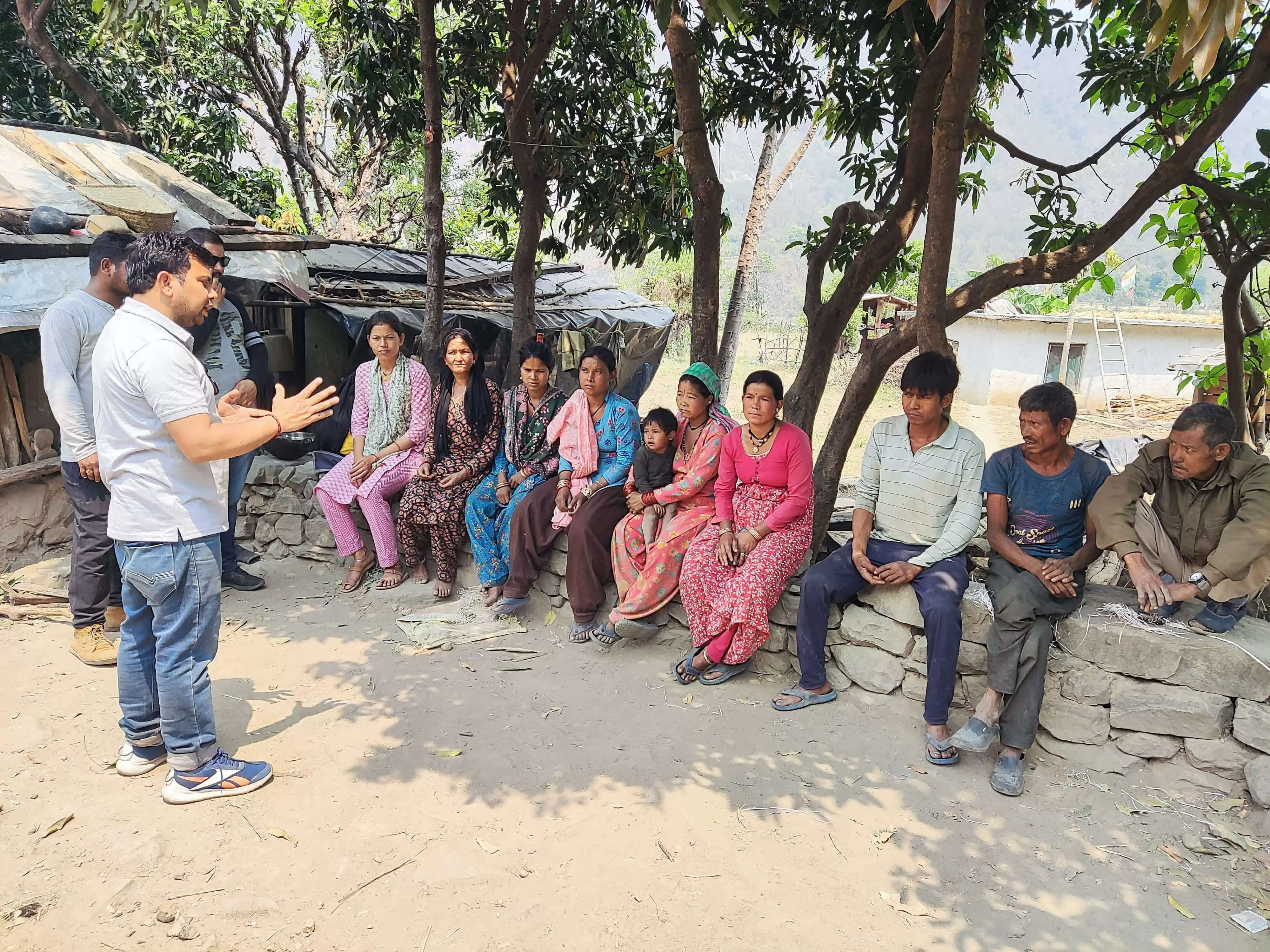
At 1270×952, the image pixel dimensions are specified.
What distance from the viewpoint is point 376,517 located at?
516 centimetres

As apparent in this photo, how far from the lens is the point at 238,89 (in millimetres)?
12789

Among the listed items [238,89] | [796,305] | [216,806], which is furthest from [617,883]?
[796,305]

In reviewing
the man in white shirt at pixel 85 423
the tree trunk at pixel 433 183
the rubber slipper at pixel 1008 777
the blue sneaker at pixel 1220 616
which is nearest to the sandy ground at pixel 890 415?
the tree trunk at pixel 433 183

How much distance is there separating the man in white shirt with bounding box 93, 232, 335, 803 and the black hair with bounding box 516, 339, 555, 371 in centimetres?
217

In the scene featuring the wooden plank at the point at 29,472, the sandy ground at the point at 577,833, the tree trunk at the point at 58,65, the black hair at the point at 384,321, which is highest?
the tree trunk at the point at 58,65

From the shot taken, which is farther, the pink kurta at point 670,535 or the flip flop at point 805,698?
the pink kurta at point 670,535

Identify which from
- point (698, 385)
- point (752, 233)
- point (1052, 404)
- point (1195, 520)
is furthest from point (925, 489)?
point (752, 233)

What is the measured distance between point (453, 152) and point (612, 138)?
38.2 ft

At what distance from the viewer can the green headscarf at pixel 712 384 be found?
4320mm

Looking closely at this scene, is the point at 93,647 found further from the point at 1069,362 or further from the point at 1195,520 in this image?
the point at 1069,362

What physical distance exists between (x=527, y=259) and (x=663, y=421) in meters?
2.92

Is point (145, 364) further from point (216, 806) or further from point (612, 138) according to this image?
point (612, 138)

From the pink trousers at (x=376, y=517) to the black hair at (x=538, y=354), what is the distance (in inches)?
42.1

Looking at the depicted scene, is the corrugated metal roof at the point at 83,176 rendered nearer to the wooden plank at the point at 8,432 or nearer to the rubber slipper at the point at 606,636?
the wooden plank at the point at 8,432
